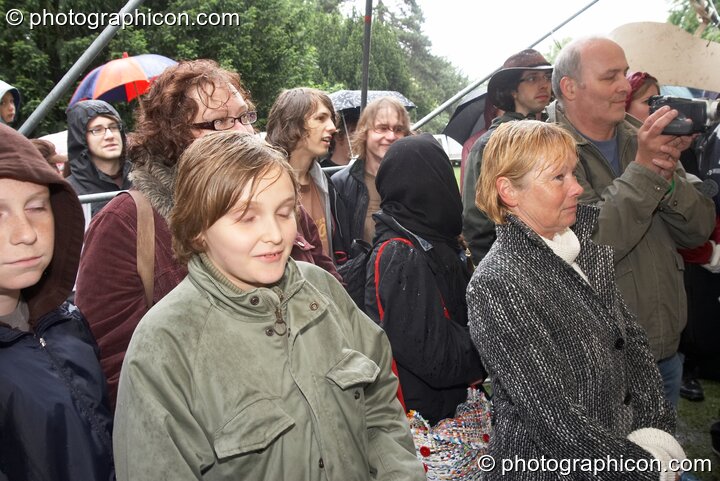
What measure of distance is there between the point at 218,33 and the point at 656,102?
1626 cm

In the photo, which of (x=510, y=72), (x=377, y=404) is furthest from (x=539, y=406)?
(x=510, y=72)

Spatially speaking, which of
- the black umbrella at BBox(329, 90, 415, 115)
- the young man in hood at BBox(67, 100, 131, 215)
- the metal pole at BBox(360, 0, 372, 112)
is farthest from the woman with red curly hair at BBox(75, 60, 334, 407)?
the black umbrella at BBox(329, 90, 415, 115)

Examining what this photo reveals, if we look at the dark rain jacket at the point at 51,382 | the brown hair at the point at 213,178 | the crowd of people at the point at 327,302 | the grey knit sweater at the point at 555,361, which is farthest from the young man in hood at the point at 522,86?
the dark rain jacket at the point at 51,382

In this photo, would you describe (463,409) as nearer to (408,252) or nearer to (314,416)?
(408,252)

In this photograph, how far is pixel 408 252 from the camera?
2.43 meters

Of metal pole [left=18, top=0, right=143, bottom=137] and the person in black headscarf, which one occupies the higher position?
metal pole [left=18, top=0, right=143, bottom=137]

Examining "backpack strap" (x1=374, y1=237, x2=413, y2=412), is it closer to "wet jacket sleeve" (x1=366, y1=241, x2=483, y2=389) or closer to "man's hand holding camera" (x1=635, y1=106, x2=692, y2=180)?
"wet jacket sleeve" (x1=366, y1=241, x2=483, y2=389)

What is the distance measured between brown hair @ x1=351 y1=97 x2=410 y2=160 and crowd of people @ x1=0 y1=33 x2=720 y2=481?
1.17m

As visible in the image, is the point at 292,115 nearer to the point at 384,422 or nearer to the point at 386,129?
the point at 386,129

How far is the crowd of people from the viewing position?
56.7 inches

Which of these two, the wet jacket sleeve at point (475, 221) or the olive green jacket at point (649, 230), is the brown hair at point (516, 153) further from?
the wet jacket sleeve at point (475, 221)

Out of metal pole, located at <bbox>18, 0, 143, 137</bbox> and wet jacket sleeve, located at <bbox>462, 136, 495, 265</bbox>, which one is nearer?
wet jacket sleeve, located at <bbox>462, 136, 495, 265</bbox>

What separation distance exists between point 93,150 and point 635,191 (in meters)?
3.84

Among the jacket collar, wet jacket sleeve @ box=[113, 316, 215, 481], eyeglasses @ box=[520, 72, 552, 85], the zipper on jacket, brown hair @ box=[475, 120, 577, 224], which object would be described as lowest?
wet jacket sleeve @ box=[113, 316, 215, 481]
